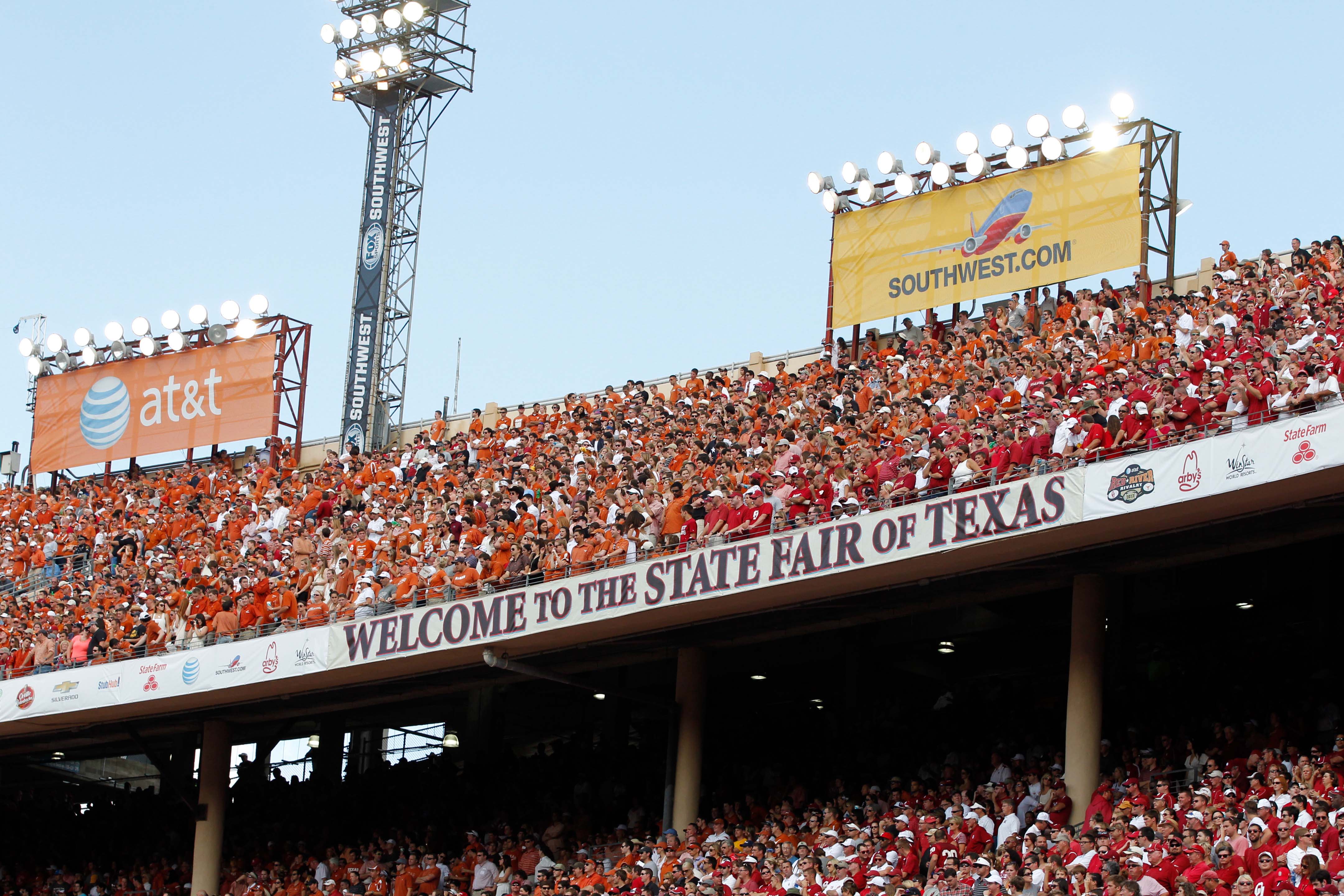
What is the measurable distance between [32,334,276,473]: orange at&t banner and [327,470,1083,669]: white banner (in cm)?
1494

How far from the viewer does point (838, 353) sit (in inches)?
1150

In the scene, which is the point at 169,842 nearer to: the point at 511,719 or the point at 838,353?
the point at 511,719

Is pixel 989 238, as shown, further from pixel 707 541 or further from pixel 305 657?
pixel 305 657

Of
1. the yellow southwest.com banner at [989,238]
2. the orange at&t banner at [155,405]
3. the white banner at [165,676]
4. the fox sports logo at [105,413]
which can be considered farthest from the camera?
the fox sports logo at [105,413]

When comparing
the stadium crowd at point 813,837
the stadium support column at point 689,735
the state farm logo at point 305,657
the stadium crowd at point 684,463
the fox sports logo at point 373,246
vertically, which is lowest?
the stadium crowd at point 813,837

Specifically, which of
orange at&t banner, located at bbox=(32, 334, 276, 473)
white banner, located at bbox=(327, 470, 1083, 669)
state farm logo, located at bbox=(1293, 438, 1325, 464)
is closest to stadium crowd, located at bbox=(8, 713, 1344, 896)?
state farm logo, located at bbox=(1293, 438, 1325, 464)

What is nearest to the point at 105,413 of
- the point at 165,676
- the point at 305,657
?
the point at 165,676

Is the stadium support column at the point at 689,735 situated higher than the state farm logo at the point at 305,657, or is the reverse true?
the state farm logo at the point at 305,657

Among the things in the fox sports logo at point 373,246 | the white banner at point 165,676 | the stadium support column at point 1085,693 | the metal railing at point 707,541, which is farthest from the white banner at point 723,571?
the fox sports logo at point 373,246

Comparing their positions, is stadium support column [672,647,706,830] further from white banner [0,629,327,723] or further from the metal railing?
white banner [0,629,327,723]

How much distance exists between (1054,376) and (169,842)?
15.3 m

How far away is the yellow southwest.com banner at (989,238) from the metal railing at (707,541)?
8.80m

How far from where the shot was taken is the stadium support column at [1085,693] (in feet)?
61.2

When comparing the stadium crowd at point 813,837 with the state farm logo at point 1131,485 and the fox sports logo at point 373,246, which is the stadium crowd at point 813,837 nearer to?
the state farm logo at point 1131,485
